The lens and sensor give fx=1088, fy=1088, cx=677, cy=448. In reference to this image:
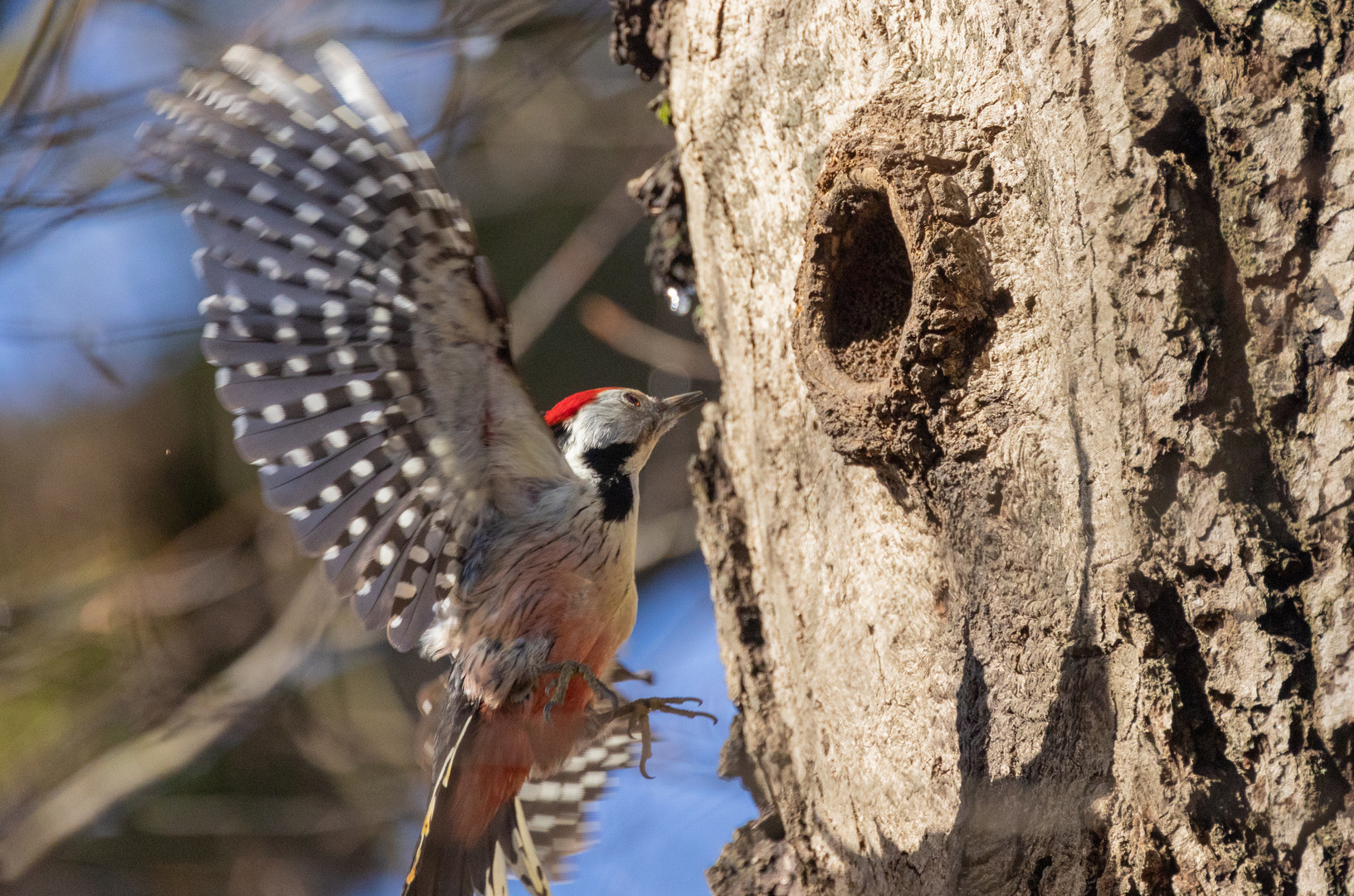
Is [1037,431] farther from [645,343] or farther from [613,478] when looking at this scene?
[645,343]

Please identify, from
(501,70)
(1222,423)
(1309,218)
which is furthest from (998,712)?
(501,70)

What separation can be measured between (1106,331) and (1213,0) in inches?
17.5

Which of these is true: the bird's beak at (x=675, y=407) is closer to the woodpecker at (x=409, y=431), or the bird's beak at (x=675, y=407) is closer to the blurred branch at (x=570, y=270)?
the woodpecker at (x=409, y=431)

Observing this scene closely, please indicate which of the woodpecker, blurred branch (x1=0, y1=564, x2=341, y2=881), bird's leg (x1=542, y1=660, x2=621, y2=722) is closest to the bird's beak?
the woodpecker

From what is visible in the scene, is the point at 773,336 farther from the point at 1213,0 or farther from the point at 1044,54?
the point at 1213,0

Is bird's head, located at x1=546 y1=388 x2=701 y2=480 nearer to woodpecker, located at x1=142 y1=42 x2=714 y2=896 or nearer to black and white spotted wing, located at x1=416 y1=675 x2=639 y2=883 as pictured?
woodpecker, located at x1=142 y1=42 x2=714 y2=896

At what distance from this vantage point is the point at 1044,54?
162cm

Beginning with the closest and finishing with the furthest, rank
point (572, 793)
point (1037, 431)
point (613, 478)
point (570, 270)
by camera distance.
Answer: point (1037, 431), point (613, 478), point (572, 793), point (570, 270)

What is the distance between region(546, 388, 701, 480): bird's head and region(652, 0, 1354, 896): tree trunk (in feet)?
2.22

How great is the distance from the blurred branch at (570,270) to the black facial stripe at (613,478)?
1017mm

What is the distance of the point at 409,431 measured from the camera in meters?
2.46

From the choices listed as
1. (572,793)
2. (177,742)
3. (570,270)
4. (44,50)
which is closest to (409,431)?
(44,50)

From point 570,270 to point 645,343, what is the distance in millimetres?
415

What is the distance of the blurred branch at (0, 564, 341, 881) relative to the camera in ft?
13.0
